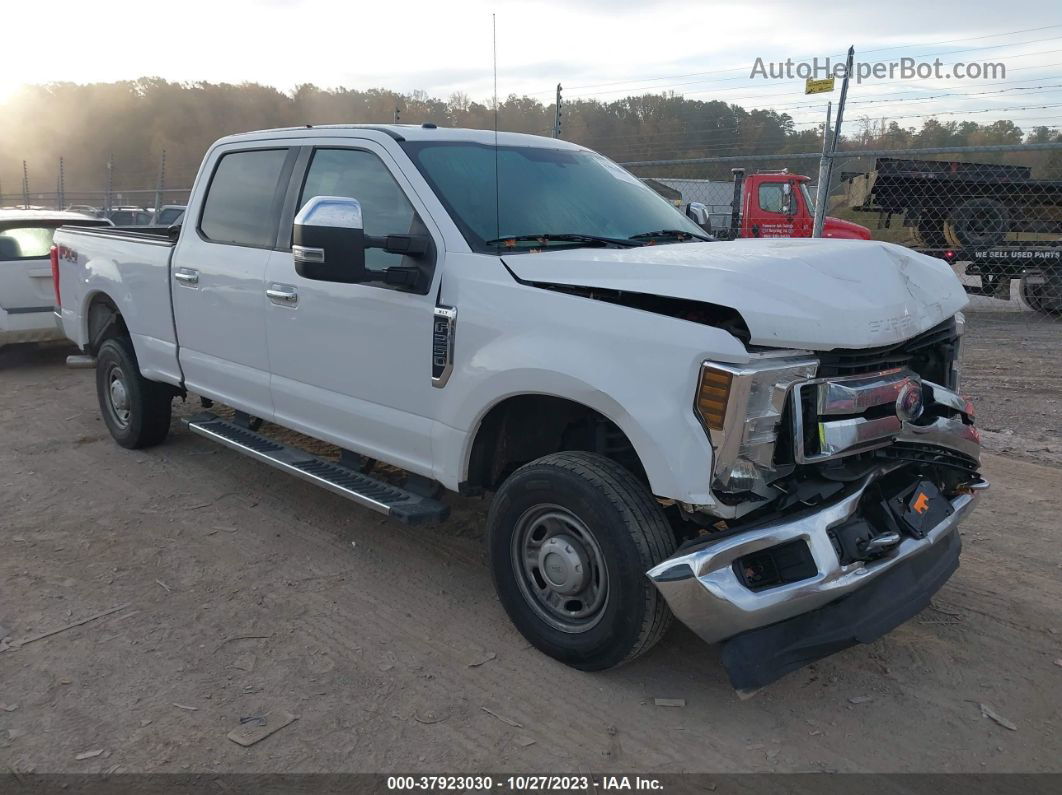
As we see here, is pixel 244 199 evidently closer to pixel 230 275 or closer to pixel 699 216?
pixel 230 275

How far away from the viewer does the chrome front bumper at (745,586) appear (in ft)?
9.23

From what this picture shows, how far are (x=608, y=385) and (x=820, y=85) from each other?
834 centimetres

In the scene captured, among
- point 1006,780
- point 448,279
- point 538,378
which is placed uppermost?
point 448,279

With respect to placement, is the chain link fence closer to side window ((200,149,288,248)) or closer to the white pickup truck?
side window ((200,149,288,248))

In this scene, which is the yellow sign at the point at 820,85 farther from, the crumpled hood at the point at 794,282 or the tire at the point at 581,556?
the tire at the point at 581,556

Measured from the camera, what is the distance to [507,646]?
3605mm

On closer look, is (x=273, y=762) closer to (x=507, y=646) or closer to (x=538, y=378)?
(x=507, y=646)

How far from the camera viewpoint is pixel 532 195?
13.4ft

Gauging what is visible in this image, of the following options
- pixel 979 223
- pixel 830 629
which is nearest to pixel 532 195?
pixel 830 629

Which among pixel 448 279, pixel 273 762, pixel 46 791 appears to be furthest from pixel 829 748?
pixel 46 791

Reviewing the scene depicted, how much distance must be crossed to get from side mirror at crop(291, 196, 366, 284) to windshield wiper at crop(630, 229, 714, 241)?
1.31 meters

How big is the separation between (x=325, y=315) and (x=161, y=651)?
1.63m

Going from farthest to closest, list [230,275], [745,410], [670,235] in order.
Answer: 1. [230,275]
2. [670,235]
3. [745,410]

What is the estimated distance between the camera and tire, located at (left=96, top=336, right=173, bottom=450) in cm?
603
